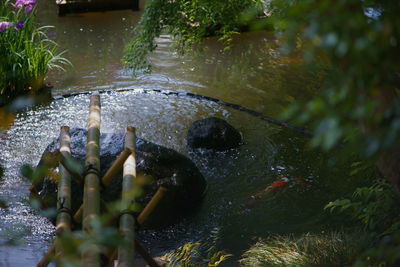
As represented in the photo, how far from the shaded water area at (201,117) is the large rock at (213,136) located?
96 mm

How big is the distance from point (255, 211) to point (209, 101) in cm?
257

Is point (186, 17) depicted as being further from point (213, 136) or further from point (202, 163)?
point (202, 163)

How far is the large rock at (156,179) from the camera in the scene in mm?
4668

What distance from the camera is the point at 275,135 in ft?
21.0

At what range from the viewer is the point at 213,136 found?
237 inches

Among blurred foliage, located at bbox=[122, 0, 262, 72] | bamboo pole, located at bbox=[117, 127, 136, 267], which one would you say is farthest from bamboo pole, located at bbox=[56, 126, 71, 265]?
blurred foliage, located at bbox=[122, 0, 262, 72]

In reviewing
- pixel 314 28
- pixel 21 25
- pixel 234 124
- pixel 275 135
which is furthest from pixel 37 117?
pixel 314 28

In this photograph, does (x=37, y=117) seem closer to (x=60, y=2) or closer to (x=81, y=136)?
(x=81, y=136)

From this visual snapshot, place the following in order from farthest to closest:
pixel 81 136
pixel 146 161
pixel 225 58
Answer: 1. pixel 225 58
2. pixel 81 136
3. pixel 146 161

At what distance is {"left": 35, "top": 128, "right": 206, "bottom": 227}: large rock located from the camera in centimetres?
467

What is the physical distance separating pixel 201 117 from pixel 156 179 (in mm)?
2142

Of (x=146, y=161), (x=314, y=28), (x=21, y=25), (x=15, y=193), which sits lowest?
(x=15, y=193)

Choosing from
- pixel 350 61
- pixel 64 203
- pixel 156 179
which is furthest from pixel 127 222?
pixel 156 179

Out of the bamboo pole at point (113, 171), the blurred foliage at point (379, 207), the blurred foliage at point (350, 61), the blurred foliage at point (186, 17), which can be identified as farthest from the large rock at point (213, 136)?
the blurred foliage at point (350, 61)
